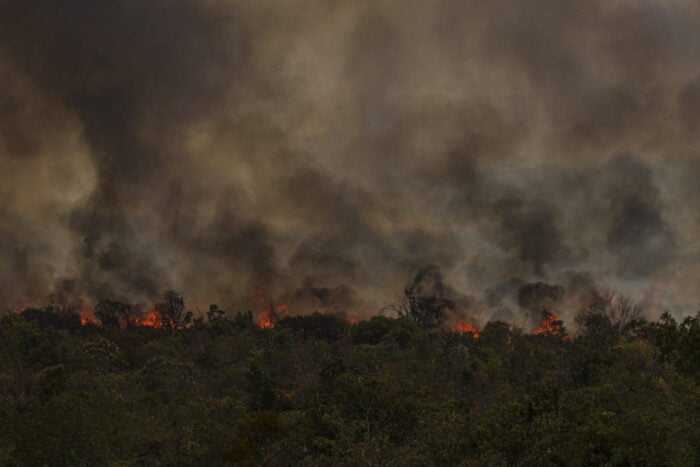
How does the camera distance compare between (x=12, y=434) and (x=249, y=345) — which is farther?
(x=249, y=345)

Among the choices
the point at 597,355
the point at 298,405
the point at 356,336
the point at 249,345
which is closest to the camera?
the point at 298,405

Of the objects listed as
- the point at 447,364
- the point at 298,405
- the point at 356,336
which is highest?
the point at 356,336

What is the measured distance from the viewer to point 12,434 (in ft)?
159

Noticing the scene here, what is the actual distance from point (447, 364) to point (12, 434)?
6990 centimetres

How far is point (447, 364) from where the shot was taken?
105m

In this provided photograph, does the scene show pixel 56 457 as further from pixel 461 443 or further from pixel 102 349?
pixel 102 349

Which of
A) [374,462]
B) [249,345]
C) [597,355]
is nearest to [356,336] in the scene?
[249,345]

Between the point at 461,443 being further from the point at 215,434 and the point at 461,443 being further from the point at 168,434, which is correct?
the point at 168,434

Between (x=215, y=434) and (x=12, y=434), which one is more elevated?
(x=12, y=434)

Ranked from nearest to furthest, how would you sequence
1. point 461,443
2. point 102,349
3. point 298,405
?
point 461,443 → point 298,405 → point 102,349

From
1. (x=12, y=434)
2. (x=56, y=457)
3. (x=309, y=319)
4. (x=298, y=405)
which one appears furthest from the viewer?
(x=309, y=319)

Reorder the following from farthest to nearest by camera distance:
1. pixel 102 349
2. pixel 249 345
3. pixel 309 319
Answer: pixel 309 319
pixel 249 345
pixel 102 349

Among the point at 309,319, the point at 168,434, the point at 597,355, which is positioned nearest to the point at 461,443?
the point at 168,434

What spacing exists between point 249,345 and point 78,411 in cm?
7852
